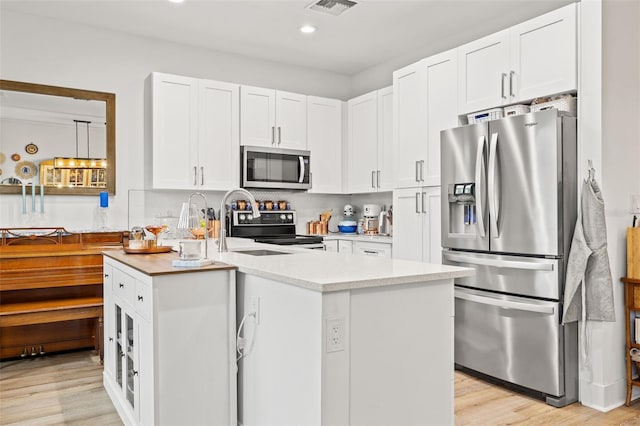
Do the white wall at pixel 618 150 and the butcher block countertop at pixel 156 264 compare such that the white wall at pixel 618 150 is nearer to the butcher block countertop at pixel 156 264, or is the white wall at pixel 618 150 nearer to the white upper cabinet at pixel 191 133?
the butcher block countertop at pixel 156 264

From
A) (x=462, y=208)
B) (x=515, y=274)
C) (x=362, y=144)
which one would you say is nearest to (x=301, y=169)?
(x=362, y=144)

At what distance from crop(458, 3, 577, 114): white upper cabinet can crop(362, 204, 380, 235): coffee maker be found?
1.80 meters

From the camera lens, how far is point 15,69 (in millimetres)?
4070

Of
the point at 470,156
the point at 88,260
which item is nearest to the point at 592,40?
the point at 470,156

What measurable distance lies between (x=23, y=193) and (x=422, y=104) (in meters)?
3.40

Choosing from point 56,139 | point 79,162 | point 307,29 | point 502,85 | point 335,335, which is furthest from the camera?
point 307,29

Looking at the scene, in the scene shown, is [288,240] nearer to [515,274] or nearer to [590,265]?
[515,274]

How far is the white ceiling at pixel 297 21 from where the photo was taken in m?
3.91

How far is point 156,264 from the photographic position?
240cm

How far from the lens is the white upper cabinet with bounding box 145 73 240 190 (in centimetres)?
437

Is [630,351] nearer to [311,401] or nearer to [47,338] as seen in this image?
[311,401]

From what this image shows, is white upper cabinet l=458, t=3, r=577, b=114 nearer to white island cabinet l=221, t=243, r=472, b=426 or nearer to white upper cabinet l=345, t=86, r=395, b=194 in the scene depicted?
white upper cabinet l=345, t=86, r=395, b=194

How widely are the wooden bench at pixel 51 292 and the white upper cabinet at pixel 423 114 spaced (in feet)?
8.40

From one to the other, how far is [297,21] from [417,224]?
203 cm
